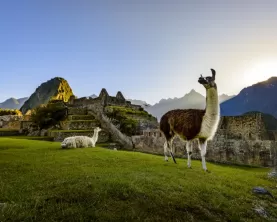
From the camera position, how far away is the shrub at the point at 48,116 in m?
41.2

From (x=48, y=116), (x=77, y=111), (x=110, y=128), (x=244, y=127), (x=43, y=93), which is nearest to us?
(x=244, y=127)

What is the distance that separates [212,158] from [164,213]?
14425mm

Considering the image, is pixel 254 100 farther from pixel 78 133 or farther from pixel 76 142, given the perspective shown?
pixel 76 142

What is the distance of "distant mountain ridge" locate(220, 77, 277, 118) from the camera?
142 meters

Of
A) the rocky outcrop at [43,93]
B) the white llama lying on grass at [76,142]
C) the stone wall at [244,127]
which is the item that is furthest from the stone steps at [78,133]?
the rocky outcrop at [43,93]

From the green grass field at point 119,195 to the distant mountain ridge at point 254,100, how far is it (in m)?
140

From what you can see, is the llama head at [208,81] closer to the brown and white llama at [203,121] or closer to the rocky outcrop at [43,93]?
the brown and white llama at [203,121]

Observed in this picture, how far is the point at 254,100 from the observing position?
151 meters

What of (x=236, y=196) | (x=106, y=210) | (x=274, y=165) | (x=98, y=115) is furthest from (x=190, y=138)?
(x=98, y=115)

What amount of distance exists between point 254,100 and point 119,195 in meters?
160

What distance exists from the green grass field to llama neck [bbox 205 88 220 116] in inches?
94.6

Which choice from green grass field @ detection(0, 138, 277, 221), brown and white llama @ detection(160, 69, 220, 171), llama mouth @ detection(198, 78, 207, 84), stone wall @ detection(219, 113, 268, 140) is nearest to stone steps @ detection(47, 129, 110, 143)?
stone wall @ detection(219, 113, 268, 140)

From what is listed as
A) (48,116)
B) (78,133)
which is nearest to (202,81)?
(78,133)

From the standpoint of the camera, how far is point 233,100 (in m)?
160
